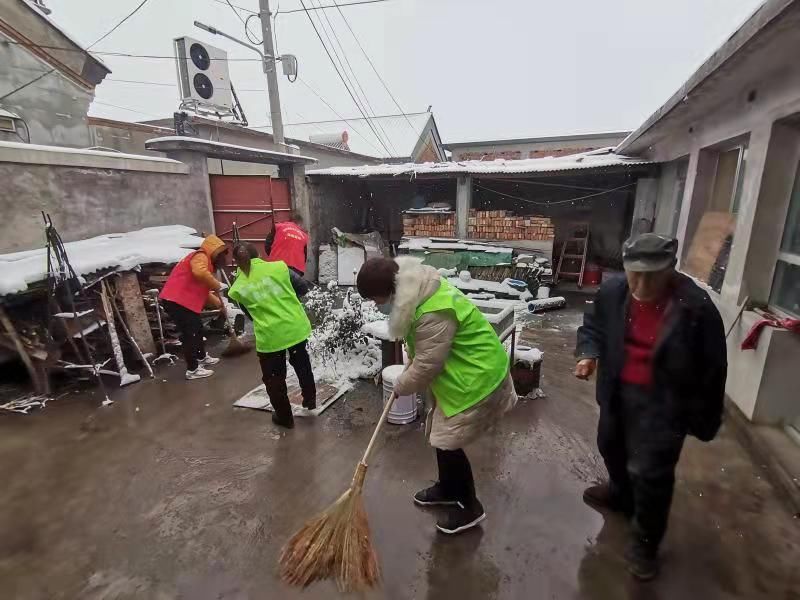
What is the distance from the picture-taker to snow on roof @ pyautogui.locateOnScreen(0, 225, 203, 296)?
4059 mm

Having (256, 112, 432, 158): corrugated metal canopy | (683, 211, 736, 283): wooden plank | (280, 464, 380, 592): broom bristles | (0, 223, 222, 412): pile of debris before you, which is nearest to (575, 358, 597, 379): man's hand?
(280, 464, 380, 592): broom bristles

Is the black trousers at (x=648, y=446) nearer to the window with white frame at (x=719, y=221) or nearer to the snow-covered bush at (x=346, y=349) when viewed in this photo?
the snow-covered bush at (x=346, y=349)

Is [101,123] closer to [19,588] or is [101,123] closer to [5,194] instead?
[5,194]

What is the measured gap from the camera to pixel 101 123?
1070cm

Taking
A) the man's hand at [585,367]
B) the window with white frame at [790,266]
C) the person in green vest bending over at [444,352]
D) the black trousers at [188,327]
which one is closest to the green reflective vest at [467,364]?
the person in green vest bending over at [444,352]

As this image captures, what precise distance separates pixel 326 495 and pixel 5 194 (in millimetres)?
5167

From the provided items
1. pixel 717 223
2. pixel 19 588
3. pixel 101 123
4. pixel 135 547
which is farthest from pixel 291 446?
pixel 101 123

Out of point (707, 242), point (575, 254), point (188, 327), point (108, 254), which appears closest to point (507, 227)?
point (575, 254)

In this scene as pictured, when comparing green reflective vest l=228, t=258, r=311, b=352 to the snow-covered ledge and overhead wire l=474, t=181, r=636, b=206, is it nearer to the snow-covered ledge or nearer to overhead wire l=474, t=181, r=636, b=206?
the snow-covered ledge

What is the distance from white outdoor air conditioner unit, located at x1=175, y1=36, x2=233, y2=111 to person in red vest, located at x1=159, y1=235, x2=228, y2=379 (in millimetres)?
7821

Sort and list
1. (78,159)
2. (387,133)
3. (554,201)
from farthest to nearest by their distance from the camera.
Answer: (387,133) < (554,201) < (78,159)

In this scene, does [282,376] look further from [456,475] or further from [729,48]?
[729,48]

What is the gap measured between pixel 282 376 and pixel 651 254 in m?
2.77

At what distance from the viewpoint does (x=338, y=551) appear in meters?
2.09
